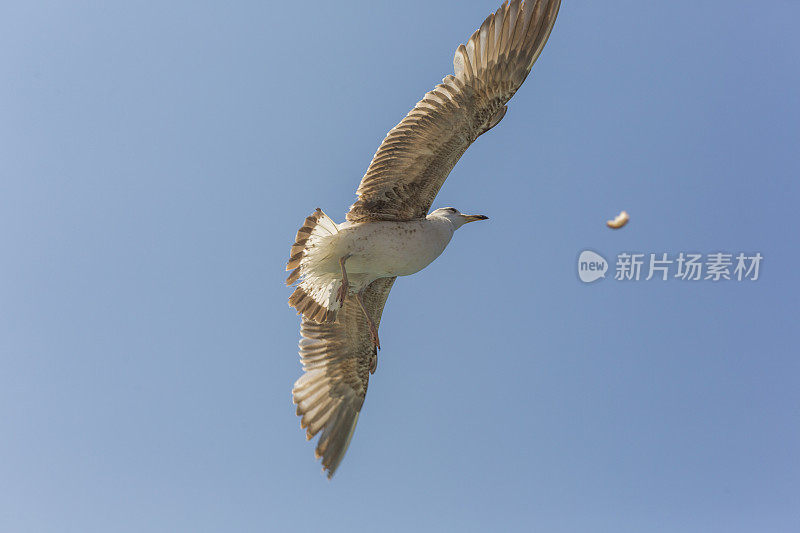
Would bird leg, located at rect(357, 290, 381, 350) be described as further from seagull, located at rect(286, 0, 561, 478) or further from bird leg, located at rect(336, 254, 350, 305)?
bird leg, located at rect(336, 254, 350, 305)

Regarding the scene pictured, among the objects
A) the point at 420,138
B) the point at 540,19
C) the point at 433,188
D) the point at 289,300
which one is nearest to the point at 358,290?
the point at 289,300

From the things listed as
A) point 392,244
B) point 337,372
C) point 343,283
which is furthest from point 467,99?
point 337,372

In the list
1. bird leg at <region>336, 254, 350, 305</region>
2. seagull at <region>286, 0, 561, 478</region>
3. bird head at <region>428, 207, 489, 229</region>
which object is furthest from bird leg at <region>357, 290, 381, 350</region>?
bird head at <region>428, 207, 489, 229</region>

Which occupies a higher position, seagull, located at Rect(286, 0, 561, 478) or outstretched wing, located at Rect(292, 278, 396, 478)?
seagull, located at Rect(286, 0, 561, 478)

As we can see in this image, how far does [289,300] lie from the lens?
7703 mm

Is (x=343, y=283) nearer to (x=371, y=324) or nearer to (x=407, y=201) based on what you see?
(x=371, y=324)

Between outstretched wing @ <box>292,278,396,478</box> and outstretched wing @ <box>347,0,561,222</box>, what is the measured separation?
68.5 inches

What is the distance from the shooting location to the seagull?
684 cm

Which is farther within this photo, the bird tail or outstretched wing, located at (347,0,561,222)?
the bird tail

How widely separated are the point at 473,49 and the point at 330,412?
429 centimetres

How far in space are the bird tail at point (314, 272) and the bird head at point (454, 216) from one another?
1.21 meters

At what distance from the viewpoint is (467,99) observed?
22.7 feet

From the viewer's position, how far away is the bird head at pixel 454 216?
7.92 meters

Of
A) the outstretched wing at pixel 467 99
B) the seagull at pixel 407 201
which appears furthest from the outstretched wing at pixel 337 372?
the outstretched wing at pixel 467 99
